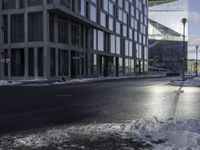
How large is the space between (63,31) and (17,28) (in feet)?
20.9

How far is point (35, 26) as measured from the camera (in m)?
53.8

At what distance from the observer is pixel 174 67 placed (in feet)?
515

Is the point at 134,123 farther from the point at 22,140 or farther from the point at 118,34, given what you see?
the point at 118,34

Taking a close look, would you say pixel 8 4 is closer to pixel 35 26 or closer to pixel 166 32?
pixel 35 26

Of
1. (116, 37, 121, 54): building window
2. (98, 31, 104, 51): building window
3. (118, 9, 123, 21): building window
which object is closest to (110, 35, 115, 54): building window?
(116, 37, 121, 54): building window

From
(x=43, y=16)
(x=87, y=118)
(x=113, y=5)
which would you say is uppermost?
(x=113, y=5)

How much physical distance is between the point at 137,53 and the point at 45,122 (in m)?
97.6

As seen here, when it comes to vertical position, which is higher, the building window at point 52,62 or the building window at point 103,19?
the building window at point 103,19

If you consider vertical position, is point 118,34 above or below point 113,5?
below

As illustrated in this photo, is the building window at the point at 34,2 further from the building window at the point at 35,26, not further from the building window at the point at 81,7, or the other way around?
the building window at the point at 81,7

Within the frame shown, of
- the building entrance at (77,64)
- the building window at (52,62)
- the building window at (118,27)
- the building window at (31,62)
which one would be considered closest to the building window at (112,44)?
the building window at (118,27)

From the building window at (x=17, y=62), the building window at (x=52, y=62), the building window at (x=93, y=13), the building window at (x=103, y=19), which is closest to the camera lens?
the building window at (x=52, y=62)

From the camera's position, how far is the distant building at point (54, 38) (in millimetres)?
53062

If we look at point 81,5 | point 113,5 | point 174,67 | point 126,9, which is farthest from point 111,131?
point 174,67
